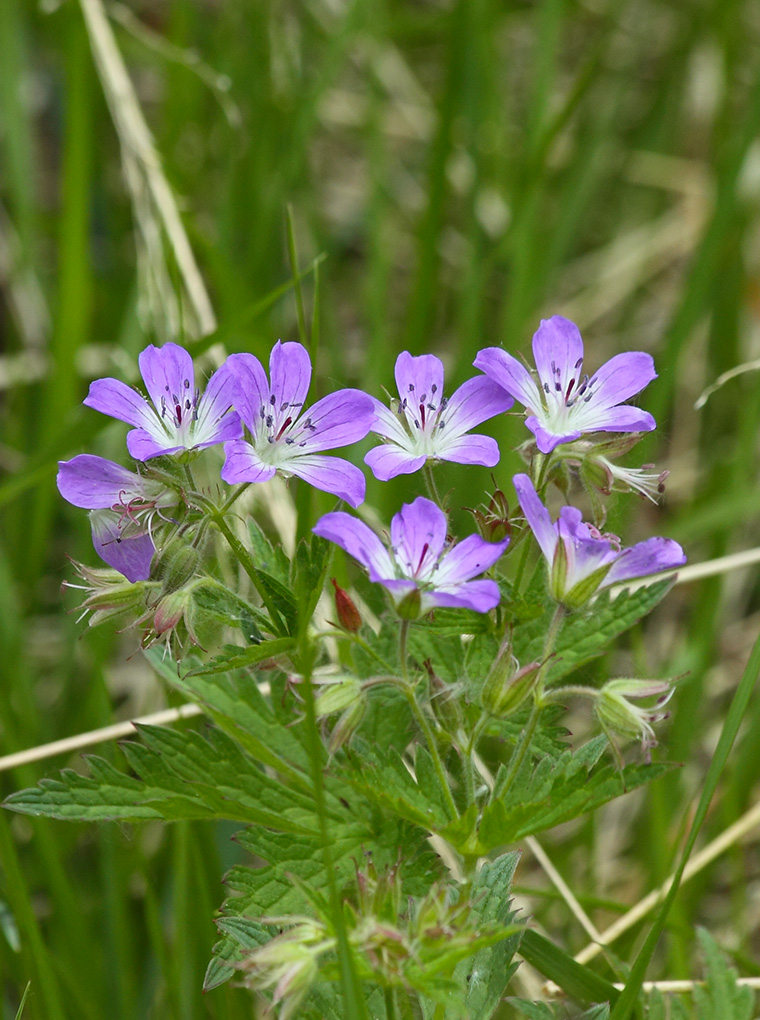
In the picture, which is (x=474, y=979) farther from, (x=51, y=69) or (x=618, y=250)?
(x=51, y=69)

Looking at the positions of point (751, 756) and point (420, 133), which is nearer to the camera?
point (751, 756)

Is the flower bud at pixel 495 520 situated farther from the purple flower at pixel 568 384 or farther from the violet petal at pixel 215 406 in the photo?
the violet petal at pixel 215 406

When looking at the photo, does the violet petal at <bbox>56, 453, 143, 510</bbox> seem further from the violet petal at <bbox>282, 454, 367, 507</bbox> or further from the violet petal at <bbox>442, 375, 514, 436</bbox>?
the violet petal at <bbox>442, 375, 514, 436</bbox>

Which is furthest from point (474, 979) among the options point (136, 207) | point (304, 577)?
point (136, 207)

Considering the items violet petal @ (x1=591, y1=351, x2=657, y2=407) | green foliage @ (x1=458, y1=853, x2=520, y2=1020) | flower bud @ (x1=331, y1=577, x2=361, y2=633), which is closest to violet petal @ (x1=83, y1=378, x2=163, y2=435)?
flower bud @ (x1=331, y1=577, x2=361, y2=633)

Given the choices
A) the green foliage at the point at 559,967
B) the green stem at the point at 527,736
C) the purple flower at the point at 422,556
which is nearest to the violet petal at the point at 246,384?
the purple flower at the point at 422,556
